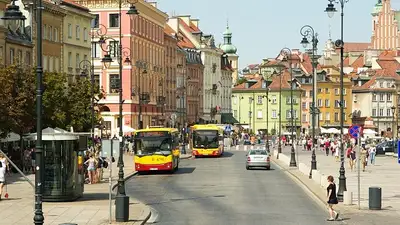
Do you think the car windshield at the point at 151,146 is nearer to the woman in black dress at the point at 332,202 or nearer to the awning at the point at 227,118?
the woman in black dress at the point at 332,202

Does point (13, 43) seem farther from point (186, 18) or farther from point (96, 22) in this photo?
point (186, 18)

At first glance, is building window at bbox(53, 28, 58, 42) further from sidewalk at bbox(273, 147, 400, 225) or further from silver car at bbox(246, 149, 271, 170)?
silver car at bbox(246, 149, 271, 170)

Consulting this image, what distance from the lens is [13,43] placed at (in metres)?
70.3

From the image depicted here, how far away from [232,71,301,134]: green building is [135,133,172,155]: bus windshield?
107067 millimetres

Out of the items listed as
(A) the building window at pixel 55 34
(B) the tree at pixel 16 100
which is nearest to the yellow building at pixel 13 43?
(A) the building window at pixel 55 34

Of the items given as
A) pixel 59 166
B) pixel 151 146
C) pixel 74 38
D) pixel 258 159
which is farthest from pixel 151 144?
pixel 74 38

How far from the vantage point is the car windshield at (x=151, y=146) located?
56.9 m

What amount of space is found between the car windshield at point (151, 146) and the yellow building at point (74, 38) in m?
28.0

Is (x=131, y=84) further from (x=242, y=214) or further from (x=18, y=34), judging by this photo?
(x=242, y=214)

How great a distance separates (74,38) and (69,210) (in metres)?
58.5

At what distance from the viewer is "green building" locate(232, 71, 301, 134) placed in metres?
170

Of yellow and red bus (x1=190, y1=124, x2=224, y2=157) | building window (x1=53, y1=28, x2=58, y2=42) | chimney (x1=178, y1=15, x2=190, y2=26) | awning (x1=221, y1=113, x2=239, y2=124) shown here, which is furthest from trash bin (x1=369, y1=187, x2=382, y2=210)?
awning (x1=221, y1=113, x2=239, y2=124)

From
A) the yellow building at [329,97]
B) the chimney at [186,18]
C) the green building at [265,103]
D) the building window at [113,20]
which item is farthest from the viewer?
the yellow building at [329,97]

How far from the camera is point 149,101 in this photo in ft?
367
